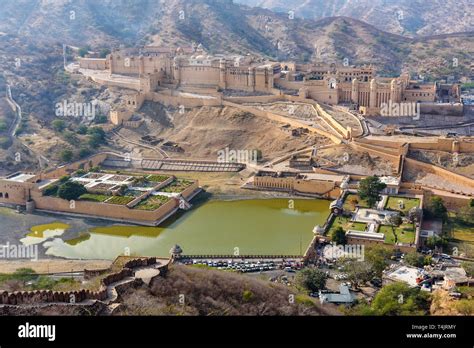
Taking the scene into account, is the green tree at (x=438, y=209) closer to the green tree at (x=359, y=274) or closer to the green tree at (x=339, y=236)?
the green tree at (x=339, y=236)

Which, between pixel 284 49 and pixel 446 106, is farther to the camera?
pixel 284 49

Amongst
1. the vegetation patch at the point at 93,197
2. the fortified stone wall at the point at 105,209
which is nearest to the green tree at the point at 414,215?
the fortified stone wall at the point at 105,209

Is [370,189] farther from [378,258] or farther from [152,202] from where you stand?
[152,202]

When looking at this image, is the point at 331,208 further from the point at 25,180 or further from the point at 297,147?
the point at 25,180

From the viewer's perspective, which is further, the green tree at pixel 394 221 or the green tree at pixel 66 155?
the green tree at pixel 66 155

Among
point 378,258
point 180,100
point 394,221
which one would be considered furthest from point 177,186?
point 378,258

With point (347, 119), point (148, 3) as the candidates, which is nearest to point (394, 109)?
point (347, 119)
